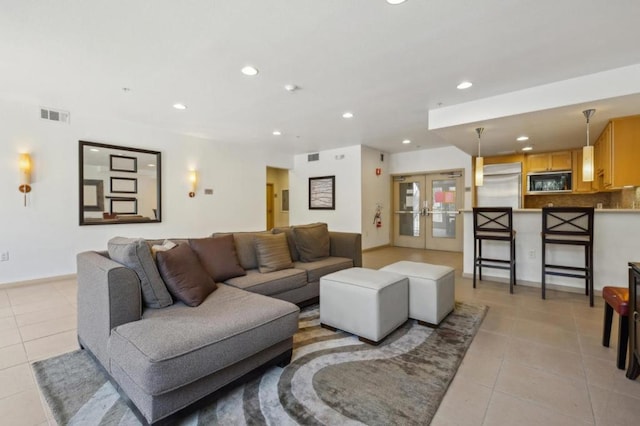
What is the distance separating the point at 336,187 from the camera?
703 cm

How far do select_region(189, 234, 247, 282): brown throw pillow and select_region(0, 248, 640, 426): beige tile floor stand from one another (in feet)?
3.80

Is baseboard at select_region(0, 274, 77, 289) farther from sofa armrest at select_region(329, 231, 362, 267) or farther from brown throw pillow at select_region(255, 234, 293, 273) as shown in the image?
sofa armrest at select_region(329, 231, 362, 267)

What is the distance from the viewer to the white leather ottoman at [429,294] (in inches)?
103

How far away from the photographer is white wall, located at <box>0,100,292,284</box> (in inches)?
155

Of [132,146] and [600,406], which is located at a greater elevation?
[132,146]

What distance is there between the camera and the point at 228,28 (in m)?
2.29

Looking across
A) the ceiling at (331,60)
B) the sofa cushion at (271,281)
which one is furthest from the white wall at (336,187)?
the sofa cushion at (271,281)

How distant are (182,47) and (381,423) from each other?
3.09 meters

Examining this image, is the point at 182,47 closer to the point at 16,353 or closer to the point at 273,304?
the point at 273,304

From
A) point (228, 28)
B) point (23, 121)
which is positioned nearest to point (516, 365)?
point (228, 28)

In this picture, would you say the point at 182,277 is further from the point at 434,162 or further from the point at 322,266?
the point at 434,162

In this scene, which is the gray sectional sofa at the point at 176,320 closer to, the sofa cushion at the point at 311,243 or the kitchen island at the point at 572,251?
the sofa cushion at the point at 311,243

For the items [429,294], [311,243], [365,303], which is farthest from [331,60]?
[429,294]

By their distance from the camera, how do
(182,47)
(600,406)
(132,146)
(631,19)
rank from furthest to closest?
(132,146) < (182,47) < (631,19) < (600,406)
